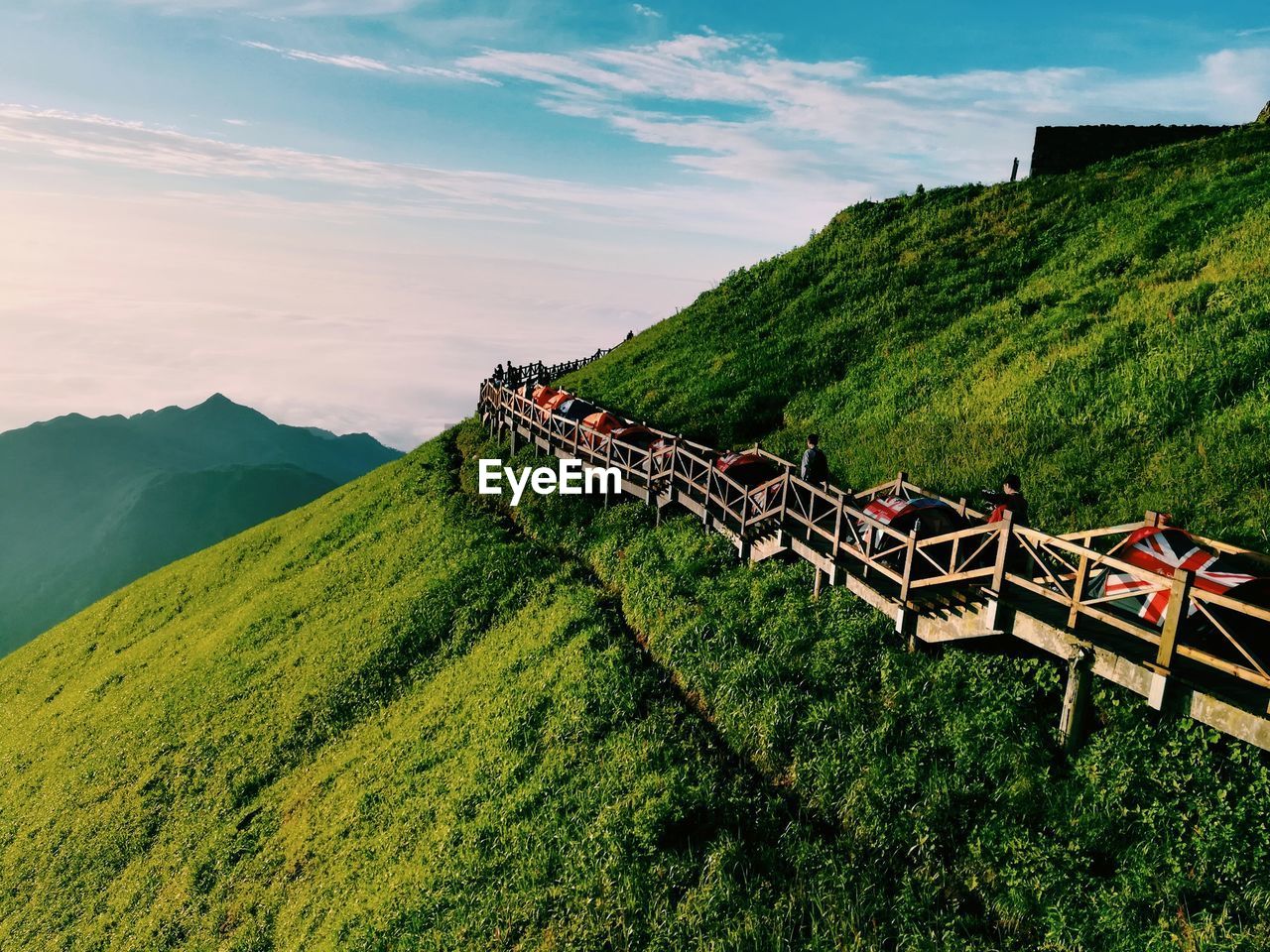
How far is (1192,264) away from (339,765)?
33.4m

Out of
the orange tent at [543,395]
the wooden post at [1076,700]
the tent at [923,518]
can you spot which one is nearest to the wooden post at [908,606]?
the tent at [923,518]

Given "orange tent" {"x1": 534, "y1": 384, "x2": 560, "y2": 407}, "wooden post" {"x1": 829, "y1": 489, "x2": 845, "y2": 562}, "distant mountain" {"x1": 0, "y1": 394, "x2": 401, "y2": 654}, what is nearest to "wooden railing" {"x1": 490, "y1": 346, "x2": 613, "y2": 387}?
"orange tent" {"x1": 534, "y1": 384, "x2": 560, "y2": 407}

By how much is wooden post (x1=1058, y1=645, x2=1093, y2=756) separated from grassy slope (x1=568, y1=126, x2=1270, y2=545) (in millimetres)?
5895

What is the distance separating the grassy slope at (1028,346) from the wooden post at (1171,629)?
6153mm

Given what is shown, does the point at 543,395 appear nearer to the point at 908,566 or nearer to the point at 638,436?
the point at 638,436

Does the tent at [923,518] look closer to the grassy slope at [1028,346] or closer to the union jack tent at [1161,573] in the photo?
the grassy slope at [1028,346]

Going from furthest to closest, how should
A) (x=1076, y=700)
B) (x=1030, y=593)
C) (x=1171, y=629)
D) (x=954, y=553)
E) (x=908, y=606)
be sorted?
(x=908, y=606) < (x=1030, y=593) < (x=954, y=553) < (x=1076, y=700) < (x=1171, y=629)

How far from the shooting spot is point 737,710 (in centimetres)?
1498

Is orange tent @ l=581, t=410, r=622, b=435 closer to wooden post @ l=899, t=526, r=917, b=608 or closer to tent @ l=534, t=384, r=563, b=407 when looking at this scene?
tent @ l=534, t=384, r=563, b=407

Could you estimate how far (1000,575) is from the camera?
1207 cm

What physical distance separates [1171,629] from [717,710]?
27.4 ft

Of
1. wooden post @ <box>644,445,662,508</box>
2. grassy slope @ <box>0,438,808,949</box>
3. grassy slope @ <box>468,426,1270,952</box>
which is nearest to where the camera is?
grassy slope @ <box>468,426,1270,952</box>

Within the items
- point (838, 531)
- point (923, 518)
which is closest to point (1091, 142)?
point (923, 518)

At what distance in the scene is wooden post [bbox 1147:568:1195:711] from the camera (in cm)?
976
